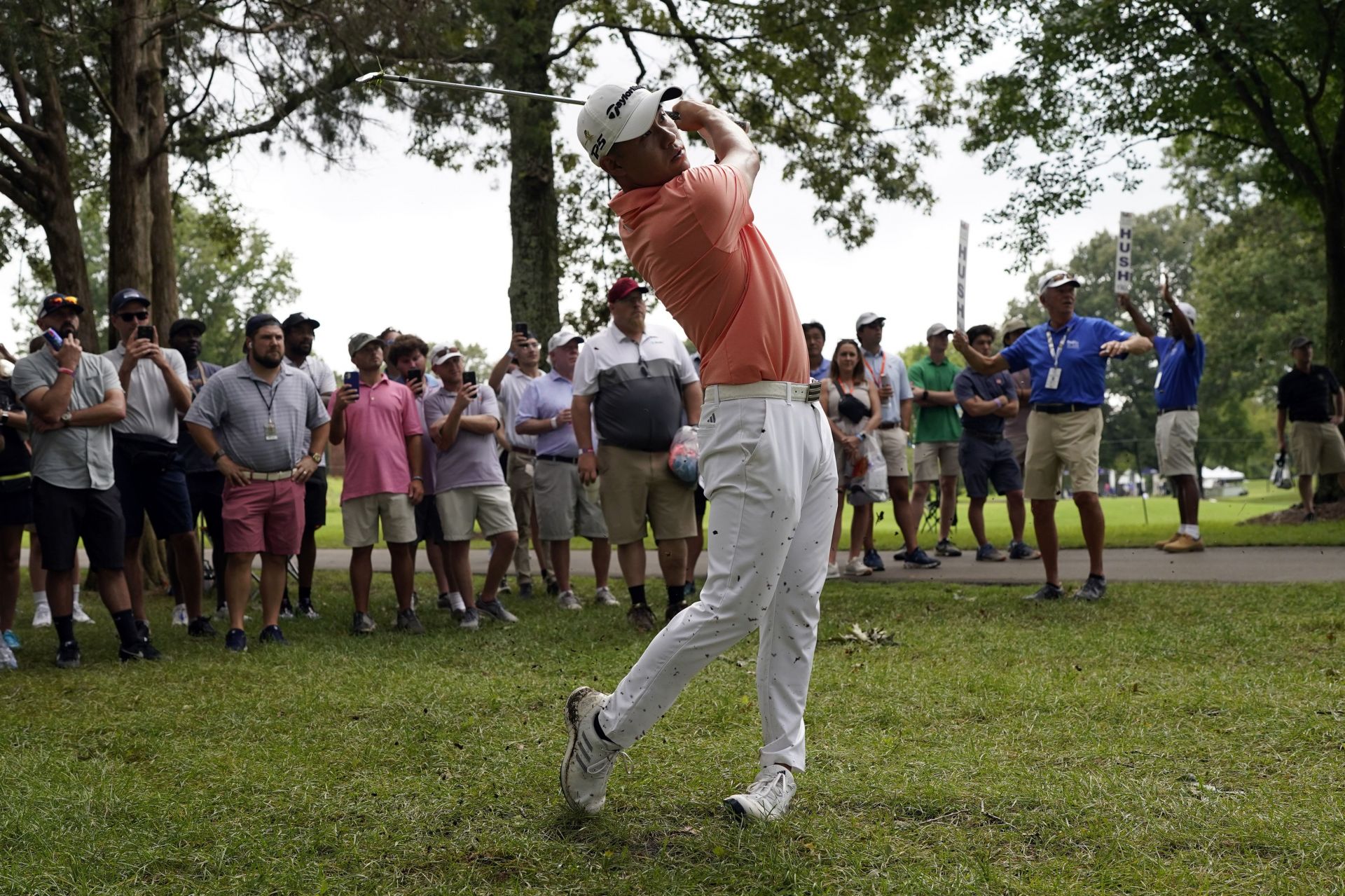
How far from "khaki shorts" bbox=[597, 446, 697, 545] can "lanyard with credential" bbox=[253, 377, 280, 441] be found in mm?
2282

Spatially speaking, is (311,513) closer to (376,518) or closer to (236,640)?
(376,518)

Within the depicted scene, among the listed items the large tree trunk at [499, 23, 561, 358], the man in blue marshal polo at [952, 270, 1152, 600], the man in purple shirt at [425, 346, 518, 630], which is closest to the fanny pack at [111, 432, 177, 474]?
the man in purple shirt at [425, 346, 518, 630]

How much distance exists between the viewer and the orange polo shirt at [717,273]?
4.04 meters

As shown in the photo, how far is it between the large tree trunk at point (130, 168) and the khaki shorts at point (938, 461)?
8066mm

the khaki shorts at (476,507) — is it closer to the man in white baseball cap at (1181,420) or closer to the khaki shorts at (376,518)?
the khaki shorts at (376,518)

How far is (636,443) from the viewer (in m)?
8.91

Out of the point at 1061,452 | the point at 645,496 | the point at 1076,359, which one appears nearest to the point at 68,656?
the point at 645,496

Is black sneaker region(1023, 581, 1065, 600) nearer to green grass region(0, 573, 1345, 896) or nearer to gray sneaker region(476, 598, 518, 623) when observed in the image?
green grass region(0, 573, 1345, 896)

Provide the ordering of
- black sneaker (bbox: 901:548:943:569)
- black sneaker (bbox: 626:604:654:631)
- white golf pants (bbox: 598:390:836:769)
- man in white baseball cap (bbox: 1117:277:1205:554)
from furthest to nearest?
black sneaker (bbox: 901:548:943:569)
man in white baseball cap (bbox: 1117:277:1205:554)
black sneaker (bbox: 626:604:654:631)
white golf pants (bbox: 598:390:836:769)

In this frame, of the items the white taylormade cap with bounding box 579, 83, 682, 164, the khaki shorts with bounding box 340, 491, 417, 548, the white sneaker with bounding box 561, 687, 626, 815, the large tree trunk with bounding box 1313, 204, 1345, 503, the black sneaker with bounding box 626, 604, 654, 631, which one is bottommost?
the black sneaker with bounding box 626, 604, 654, 631

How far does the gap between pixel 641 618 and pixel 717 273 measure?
5.05 meters

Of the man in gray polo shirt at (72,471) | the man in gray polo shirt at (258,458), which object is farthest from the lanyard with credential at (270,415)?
the man in gray polo shirt at (72,471)

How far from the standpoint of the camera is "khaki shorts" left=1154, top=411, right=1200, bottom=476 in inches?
491

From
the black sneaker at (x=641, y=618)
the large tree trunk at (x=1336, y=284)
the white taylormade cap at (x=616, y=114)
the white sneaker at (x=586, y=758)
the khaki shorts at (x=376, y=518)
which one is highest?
the large tree trunk at (x=1336, y=284)
